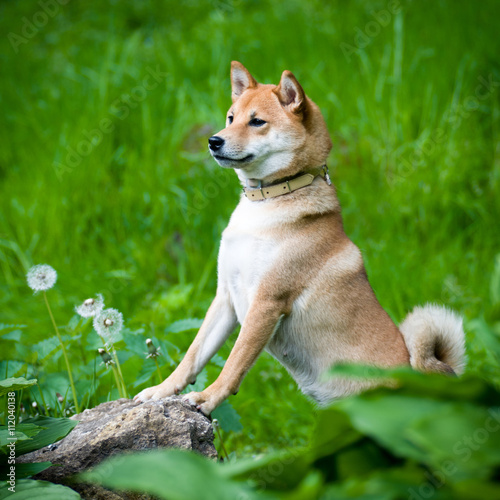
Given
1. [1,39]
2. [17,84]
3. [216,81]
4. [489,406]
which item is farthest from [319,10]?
[489,406]

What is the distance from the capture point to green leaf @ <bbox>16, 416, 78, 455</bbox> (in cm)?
193

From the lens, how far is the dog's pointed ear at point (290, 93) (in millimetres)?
2824

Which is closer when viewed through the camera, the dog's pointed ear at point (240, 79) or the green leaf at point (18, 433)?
the green leaf at point (18, 433)

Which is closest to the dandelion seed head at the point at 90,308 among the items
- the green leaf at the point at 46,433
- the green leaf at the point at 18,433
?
the green leaf at the point at 46,433

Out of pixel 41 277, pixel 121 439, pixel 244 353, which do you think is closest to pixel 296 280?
pixel 244 353

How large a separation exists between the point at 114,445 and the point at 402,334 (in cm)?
158

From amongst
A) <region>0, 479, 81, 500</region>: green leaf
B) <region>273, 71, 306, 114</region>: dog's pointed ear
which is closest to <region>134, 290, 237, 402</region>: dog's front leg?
<region>0, 479, 81, 500</region>: green leaf

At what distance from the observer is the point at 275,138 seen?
9.30 feet

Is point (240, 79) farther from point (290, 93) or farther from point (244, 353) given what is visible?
point (244, 353)

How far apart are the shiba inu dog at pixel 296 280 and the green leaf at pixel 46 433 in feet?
1.66

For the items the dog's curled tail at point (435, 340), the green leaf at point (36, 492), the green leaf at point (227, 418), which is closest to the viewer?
the green leaf at point (36, 492)

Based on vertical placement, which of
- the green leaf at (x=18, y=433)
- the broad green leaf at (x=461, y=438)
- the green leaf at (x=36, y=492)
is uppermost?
the broad green leaf at (x=461, y=438)

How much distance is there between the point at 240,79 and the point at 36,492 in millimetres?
2382

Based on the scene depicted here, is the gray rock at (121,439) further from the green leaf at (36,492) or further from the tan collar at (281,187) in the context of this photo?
the tan collar at (281,187)
